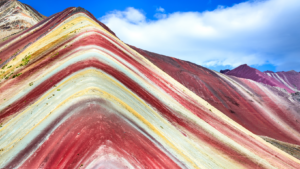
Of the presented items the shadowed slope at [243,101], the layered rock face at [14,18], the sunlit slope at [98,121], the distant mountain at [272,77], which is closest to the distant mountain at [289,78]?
the distant mountain at [272,77]

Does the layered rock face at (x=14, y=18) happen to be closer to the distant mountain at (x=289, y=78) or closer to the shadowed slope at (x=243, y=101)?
the shadowed slope at (x=243, y=101)

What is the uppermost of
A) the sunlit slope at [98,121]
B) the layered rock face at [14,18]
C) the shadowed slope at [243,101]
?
the shadowed slope at [243,101]

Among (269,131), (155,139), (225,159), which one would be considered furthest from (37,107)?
(269,131)

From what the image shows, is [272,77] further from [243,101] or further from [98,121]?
[98,121]

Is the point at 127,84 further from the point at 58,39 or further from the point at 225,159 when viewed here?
the point at 58,39

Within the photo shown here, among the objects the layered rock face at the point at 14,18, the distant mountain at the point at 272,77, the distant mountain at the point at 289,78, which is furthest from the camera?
the distant mountain at the point at 289,78

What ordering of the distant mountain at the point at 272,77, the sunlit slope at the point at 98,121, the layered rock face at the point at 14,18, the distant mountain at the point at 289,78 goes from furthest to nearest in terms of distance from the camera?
1. the distant mountain at the point at 289,78
2. the distant mountain at the point at 272,77
3. the layered rock face at the point at 14,18
4. the sunlit slope at the point at 98,121

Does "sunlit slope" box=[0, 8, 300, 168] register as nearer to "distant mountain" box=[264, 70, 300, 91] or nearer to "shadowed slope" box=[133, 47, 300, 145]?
"shadowed slope" box=[133, 47, 300, 145]
